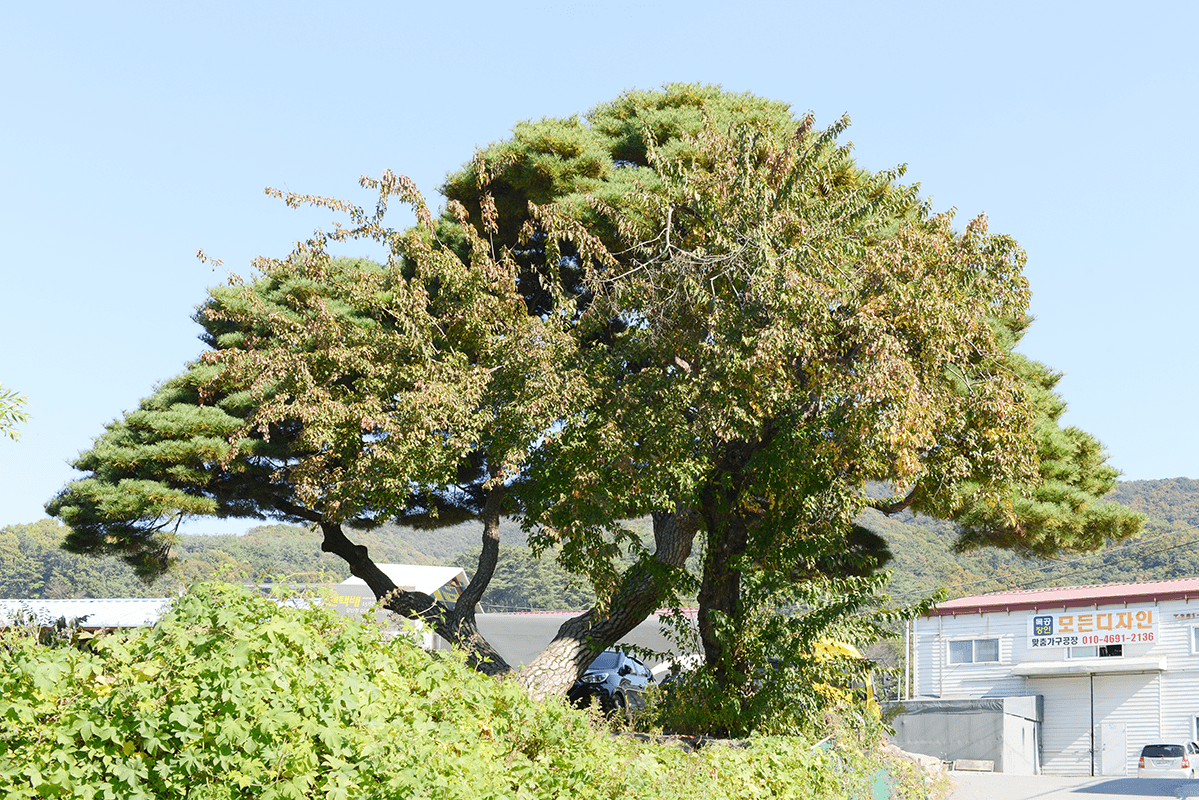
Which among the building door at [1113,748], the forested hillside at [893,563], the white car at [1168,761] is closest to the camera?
the white car at [1168,761]

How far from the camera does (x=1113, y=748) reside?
31125 mm

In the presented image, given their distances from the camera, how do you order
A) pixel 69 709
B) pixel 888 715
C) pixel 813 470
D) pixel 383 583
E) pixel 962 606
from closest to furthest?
pixel 69 709 → pixel 813 470 → pixel 888 715 → pixel 383 583 → pixel 962 606

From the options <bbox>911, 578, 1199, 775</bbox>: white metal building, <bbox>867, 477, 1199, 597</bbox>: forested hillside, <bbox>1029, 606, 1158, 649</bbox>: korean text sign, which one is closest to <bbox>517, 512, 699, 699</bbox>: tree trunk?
<bbox>911, 578, 1199, 775</bbox>: white metal building

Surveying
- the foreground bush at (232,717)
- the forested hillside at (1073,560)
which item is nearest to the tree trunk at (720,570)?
the foreground bush at (232,717)

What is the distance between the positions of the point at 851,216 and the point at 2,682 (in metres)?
11.2

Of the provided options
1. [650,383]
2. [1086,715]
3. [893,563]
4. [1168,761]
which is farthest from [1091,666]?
[893,563]

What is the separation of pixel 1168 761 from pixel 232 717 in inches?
1109

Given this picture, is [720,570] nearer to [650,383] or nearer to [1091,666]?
[650,383]

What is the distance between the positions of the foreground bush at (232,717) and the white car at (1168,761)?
26214 millimetres

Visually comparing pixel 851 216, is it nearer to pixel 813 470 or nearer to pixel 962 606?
pixel 813 470

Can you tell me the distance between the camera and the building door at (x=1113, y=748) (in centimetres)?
3077

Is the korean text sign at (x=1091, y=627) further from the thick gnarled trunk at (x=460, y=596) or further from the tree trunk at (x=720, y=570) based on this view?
the thick gnarled trunk at (x=460, y=596)

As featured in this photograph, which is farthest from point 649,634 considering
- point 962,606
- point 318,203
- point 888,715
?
point 318,203

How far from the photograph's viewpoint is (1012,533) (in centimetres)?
1669
